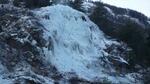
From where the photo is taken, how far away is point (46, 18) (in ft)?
107

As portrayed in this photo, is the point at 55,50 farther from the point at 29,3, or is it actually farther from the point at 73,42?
the point at 29,3

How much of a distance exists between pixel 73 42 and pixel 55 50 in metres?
2.77

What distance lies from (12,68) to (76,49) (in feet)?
28.0

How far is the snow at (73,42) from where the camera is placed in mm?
29094

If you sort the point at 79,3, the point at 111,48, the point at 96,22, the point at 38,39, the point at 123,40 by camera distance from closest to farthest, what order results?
the point at 38,39, the point at 111,48, the point at 123,40, the point at 96,22, the point at 79,3

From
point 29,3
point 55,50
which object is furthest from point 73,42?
point 29,3

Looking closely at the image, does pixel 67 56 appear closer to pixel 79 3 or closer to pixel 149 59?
pixel 149 59

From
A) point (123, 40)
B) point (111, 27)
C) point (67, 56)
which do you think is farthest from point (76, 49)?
point (111, 27)

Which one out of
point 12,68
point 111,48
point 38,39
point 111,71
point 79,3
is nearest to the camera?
point 12,68

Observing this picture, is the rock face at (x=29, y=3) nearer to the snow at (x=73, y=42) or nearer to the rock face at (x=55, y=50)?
the rock face at (x=55, y=50)

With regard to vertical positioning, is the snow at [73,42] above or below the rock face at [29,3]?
below

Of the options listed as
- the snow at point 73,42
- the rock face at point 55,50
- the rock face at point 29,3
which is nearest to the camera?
the rock face at point 55,50

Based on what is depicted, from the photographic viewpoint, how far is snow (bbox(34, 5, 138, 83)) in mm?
29094

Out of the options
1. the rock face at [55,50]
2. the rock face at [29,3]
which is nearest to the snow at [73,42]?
the rock face at [55,50]
